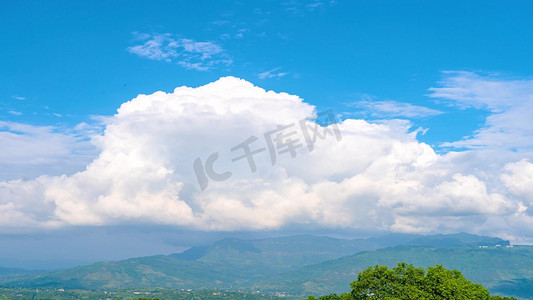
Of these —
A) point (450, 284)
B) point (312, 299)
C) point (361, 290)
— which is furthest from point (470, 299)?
point (312, 299)

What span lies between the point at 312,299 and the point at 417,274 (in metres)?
22.6

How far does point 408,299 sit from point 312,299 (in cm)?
2376

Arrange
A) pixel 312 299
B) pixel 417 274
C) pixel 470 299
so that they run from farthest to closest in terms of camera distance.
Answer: pixel 312 299 < pixel 417 274 < pixel 470 299

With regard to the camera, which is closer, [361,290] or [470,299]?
[470,299]

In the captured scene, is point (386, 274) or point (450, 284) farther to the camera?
point (386, 274)

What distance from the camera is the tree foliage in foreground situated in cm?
7412

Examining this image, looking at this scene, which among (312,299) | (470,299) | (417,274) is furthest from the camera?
(312,299)

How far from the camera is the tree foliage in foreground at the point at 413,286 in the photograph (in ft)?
243

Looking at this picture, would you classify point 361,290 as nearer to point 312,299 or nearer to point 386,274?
point 386,274

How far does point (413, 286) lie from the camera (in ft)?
Result: 254

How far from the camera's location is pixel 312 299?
92688mm

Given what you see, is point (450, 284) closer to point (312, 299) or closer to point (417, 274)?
point (417, 274)

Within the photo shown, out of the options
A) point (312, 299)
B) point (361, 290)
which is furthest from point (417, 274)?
point (312, 299)

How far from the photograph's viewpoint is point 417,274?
81500mm
